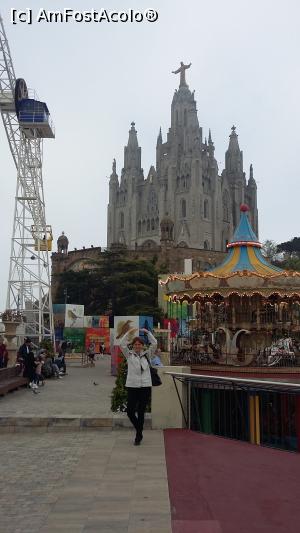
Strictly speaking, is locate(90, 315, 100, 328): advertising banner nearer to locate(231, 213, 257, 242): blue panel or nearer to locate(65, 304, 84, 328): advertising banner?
locate(65, 304, 84, 328): advertising banner

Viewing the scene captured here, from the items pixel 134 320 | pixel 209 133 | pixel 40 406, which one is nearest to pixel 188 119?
pixel 209 133

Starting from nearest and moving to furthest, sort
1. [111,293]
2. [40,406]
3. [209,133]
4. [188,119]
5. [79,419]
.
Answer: [79,419] < [40,406] < [111,293] < [188,119] < [209,133]

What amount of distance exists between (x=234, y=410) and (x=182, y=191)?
85.7 metres

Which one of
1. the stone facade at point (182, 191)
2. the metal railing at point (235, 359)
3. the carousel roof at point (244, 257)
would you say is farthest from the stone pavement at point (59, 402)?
the stone facade at point (182, 191)

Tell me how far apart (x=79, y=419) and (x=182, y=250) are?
61.3 metres

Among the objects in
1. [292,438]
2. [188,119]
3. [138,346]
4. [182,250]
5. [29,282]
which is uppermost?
[188,119]

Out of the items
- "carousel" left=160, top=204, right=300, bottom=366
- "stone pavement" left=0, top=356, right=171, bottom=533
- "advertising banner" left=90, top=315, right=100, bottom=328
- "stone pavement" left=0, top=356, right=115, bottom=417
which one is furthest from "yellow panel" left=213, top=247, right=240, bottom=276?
"advertising banner" left=90, top=315, right=100, bottom=328

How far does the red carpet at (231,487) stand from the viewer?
4.38 m

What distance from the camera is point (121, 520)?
176 inches

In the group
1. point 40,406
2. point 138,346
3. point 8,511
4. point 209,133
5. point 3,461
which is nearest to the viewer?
point 8,511

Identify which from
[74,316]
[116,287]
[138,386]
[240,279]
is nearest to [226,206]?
[116,287]

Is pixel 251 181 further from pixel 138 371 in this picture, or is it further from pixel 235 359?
pixel 138 371

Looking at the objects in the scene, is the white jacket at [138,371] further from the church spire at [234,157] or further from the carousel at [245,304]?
the church spire at [234,157]

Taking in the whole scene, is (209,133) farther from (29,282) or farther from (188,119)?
(29,282)
